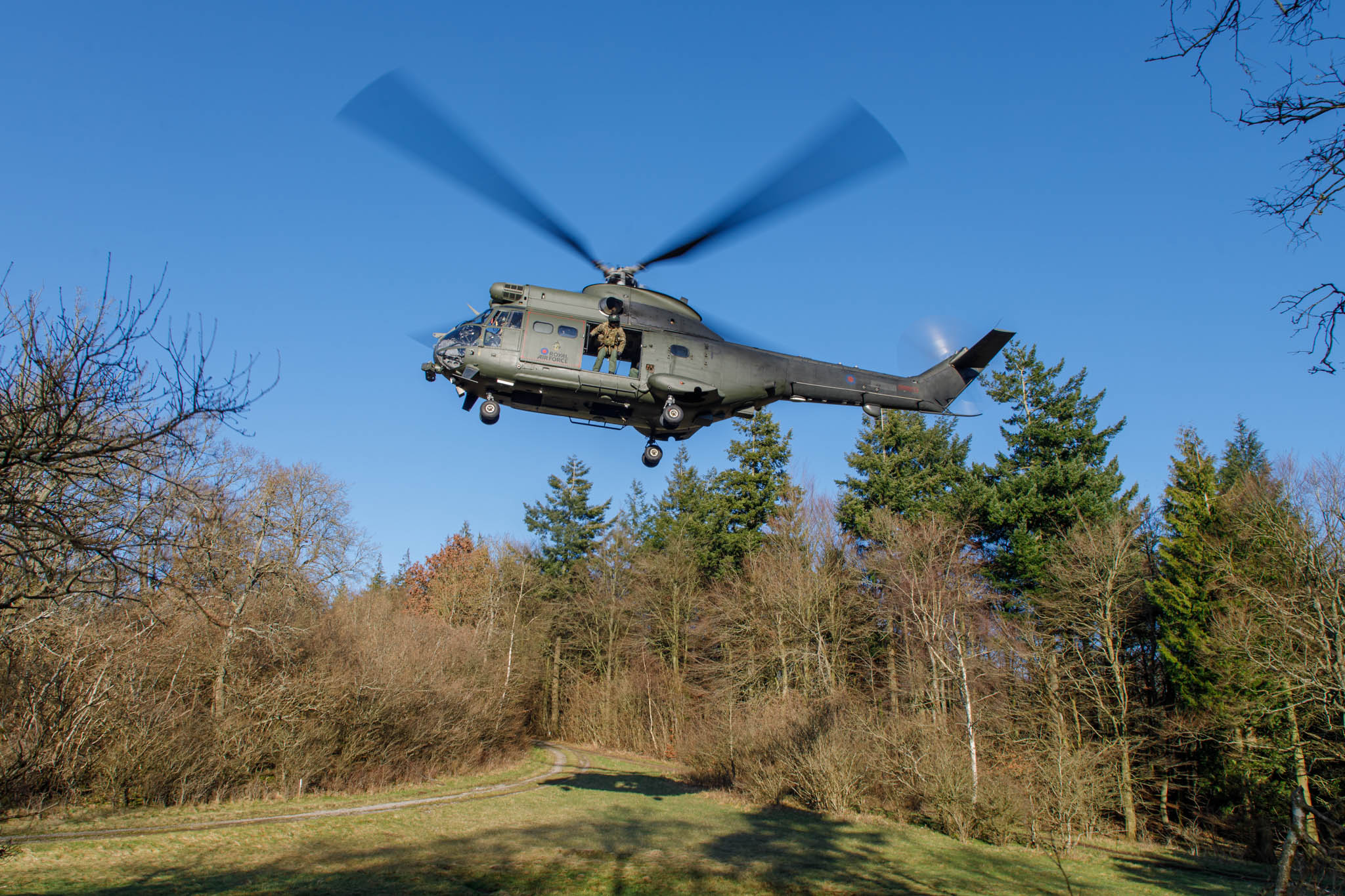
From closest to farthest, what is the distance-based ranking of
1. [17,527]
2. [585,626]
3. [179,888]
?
1. [17,527]
2. [179,888]
3. [585,626]

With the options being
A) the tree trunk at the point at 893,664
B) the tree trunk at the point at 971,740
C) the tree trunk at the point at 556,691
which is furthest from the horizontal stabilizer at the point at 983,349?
the tree trunk at the point at 556,691

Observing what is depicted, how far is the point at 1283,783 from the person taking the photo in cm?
2105

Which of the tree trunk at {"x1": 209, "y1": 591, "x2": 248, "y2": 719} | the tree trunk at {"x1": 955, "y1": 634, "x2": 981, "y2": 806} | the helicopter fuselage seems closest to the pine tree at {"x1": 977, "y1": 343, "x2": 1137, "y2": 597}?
the tree trunk at {"x1": 955, "y1": 634, "x2": 981, "y2": 806}

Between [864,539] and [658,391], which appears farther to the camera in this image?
[864,539]

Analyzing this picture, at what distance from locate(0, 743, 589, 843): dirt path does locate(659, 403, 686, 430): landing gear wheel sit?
13.5 meters

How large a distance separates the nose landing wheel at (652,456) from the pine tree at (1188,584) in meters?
20.9

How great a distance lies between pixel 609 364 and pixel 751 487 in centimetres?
2584

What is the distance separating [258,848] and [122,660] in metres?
6.12

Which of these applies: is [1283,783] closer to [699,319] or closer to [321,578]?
[699,319]

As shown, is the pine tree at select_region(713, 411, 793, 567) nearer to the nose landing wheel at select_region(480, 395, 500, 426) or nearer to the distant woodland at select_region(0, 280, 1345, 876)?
the distant woodland at select_region(0, 280, 1345, 876)

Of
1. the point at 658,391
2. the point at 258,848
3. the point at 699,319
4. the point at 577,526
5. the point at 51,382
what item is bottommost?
the point at 258,848

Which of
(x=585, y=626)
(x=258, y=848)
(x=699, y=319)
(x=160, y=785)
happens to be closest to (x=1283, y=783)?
(x=699, y=319)

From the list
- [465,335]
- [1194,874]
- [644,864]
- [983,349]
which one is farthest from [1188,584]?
[465,335]

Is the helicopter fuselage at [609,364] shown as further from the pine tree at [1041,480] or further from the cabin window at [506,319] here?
the pine tree at [1041,480]
